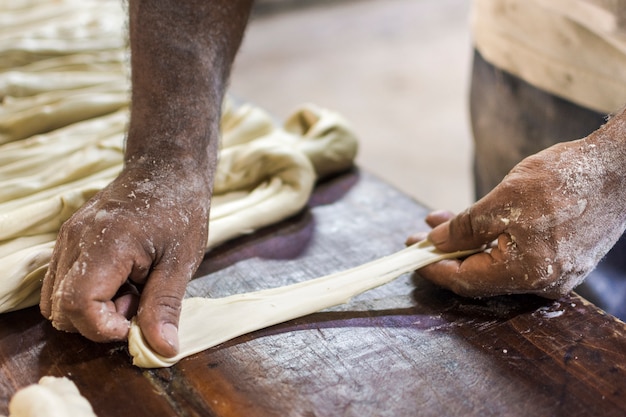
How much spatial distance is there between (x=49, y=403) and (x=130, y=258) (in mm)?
250

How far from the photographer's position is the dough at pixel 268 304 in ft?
3.53

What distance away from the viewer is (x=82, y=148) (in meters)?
1.57

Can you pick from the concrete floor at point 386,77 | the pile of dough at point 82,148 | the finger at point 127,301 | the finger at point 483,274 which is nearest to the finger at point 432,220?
the finger at point 483,274

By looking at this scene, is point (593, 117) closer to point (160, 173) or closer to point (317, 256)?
point (317, 256)

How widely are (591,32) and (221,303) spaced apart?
3.34 ft

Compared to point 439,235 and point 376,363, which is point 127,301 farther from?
point 439,235

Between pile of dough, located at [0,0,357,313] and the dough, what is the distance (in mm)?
233

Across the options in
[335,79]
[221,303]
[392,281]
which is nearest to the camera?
[221,303]

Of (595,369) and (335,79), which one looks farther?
(335,79)

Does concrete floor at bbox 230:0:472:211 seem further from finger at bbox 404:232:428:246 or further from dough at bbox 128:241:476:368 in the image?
dough at bbox 128:241:476:368

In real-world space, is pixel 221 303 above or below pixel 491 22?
below

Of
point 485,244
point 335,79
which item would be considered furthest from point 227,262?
point 335,79

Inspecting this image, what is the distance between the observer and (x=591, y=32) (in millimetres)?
1488

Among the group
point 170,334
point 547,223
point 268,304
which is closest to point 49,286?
point 170,334
